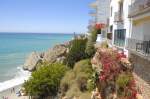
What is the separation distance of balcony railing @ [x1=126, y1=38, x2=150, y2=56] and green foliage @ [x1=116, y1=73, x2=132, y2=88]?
1.69 meters

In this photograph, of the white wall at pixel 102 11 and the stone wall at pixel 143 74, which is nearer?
the stone wall at pixel 143 74

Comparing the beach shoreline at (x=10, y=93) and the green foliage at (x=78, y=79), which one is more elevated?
the green foliage at (x=78, y=79)

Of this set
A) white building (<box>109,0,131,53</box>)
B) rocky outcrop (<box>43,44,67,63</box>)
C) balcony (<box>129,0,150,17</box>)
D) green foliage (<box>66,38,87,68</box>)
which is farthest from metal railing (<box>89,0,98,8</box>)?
balcony (<box>129,0,150,17</box>)

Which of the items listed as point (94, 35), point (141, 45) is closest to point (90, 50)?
point (94, 35)

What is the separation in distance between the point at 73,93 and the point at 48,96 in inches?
246

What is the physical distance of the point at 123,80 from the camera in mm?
18516

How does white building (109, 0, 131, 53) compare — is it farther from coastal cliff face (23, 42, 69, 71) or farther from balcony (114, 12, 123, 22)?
coastal cliff face (23, 42, 69, 71)

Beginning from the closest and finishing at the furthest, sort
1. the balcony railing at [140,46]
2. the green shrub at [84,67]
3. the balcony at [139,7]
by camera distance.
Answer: the balcony railing at [140,46], the balcony at [139,7], the green shrub at [84,67]

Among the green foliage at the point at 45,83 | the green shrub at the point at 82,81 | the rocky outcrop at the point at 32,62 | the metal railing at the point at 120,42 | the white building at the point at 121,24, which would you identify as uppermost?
the white building at the point at 121,24

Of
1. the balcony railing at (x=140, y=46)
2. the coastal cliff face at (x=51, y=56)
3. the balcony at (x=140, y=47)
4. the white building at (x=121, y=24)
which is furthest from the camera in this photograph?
the coastal cliff face at (x=51, y=56)

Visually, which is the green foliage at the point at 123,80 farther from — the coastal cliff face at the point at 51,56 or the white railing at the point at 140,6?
the coastal cliff face at the point at 51,56

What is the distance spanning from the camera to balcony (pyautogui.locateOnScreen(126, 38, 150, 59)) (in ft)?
58.9

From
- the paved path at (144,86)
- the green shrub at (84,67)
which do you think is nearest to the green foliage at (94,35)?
the green shrub at (84,67)

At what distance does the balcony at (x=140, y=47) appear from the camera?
17938 millimetres
